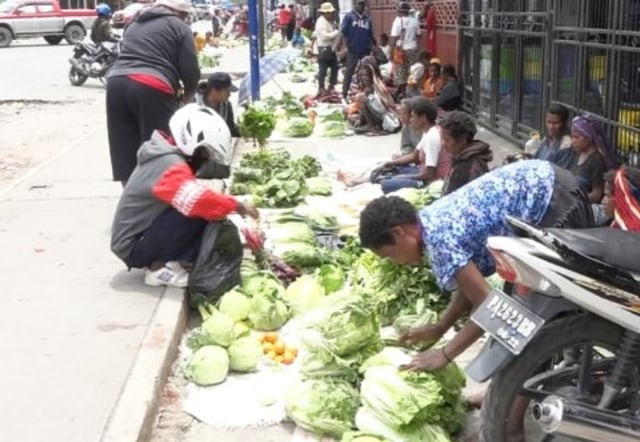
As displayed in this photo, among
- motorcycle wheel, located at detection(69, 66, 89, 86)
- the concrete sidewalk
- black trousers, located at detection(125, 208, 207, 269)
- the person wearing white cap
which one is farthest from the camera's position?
motorcycle wheel, located at detection(69, 66, 89, 86)

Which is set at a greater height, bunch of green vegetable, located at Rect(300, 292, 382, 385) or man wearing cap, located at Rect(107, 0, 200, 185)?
man wearing cap, located at Rect(107, 0, 200, 185)

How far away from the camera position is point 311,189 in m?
8.91

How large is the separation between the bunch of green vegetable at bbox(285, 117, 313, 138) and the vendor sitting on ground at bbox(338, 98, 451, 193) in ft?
14.1

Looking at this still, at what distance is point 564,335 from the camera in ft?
11.0

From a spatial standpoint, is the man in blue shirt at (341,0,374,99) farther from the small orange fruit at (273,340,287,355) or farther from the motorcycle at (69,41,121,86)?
the small orange fruit at (273,340,287,355)

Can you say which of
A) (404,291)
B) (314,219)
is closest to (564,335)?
(404,291)

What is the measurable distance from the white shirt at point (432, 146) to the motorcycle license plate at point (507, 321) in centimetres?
424

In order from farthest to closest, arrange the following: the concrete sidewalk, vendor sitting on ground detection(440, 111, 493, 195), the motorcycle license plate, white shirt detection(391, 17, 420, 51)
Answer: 1. white shirt detection(391, 17, 420, 51)
2. vendor sitting on ground detection(440, 111, 493, 195)
3. the concrete sidewalk
4. the motorcycle license plate

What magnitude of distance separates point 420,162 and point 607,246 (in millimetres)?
4957

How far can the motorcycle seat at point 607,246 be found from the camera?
3219 millimetres

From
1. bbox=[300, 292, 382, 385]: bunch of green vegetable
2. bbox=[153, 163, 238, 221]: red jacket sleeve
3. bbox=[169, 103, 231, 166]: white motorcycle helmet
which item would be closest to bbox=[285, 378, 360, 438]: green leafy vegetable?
bbox=[300, 292, 382, 385]: bunch of green vegetable

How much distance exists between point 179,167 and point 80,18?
3510 centimetres

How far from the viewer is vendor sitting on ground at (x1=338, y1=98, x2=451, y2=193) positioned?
7664mm

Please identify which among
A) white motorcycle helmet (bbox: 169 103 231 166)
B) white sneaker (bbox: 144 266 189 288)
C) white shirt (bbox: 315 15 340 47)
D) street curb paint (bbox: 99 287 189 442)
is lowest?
street curb paint (bbox: 99 287 189 442)
